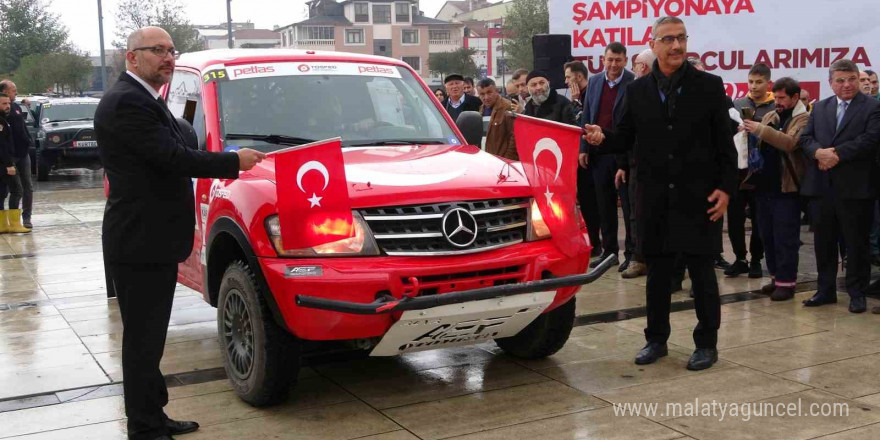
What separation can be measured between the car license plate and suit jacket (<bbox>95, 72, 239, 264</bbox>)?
47.1 inches

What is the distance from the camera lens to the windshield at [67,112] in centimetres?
2266

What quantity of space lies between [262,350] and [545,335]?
1.81 meters

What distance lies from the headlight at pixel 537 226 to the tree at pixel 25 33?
5291 centimetres

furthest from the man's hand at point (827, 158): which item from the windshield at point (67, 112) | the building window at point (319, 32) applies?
the building window at point (319, 32)

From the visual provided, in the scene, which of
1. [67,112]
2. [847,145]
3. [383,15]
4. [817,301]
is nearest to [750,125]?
[847,145]

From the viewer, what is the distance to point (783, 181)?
802 cm

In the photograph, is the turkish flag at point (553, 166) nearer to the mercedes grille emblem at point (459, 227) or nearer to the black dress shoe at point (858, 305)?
the mercedes grille emblem at point (459, 227)

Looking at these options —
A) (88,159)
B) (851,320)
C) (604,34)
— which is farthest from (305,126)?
(88,159)

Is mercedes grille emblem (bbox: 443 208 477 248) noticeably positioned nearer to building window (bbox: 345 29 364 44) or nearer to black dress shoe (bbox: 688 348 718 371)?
black dress shoe (bbox: 688 348 718 371)

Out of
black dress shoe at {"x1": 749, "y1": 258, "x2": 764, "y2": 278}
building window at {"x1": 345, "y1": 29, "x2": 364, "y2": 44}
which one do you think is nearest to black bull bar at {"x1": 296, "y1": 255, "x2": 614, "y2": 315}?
black dress shoe at {"x1": 749, "y1": 258, "x2": 764, "y2": 278}

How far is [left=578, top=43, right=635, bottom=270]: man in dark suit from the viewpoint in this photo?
9320mm

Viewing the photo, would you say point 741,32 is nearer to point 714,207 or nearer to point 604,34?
point 604,34

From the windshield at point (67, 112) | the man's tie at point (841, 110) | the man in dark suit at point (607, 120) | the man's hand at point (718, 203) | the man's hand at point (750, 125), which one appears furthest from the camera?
the windshield at point (67, 112)

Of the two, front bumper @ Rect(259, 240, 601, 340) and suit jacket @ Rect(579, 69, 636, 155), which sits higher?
suit jacket @ Rect(579, 69, 636, 155)
